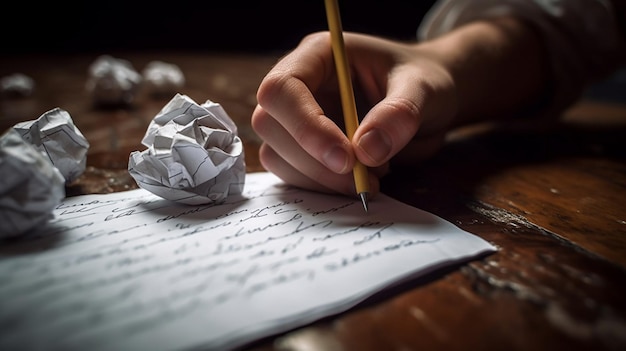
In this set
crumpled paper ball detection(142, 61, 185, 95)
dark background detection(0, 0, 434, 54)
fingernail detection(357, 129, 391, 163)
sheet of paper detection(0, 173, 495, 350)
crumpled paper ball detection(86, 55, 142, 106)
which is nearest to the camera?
sheet of paper detection(0, 173, 495, 350)

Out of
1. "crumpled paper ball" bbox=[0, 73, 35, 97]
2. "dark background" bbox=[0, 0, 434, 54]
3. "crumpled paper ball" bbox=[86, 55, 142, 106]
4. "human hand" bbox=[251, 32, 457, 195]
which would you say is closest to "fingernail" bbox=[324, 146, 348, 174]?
"human hand" bbox=[251, 32, 457, 195]

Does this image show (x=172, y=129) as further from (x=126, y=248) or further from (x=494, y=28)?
(x=494, y=28)

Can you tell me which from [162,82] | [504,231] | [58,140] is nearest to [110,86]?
[162,82]

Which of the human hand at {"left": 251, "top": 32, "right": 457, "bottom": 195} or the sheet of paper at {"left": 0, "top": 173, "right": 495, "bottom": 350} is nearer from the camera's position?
the sheet of paper at {"left": 0, "top": 173, "right": 495, "bottom": 350}

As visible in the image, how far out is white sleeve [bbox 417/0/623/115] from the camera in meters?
0.63

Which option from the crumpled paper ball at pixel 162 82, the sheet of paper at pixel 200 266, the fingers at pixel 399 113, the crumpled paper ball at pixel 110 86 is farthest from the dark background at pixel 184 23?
the sheet of paper at pixel 200 266

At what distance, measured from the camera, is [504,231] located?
1.02 ft

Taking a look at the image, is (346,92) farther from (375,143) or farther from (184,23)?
(184,23)

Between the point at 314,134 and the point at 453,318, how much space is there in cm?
17

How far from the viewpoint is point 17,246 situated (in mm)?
270

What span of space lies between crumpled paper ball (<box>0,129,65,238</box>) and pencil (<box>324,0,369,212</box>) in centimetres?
22

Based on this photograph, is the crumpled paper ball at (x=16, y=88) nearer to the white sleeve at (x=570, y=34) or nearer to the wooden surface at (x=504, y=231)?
the wooden surface at (x=504, y=231)

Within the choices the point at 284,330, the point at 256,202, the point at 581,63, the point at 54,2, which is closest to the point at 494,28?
the point at 581,63

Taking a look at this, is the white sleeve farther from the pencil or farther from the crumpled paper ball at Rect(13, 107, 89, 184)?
the crumpled paper ball at Rect(13, 107, 89, 184)
